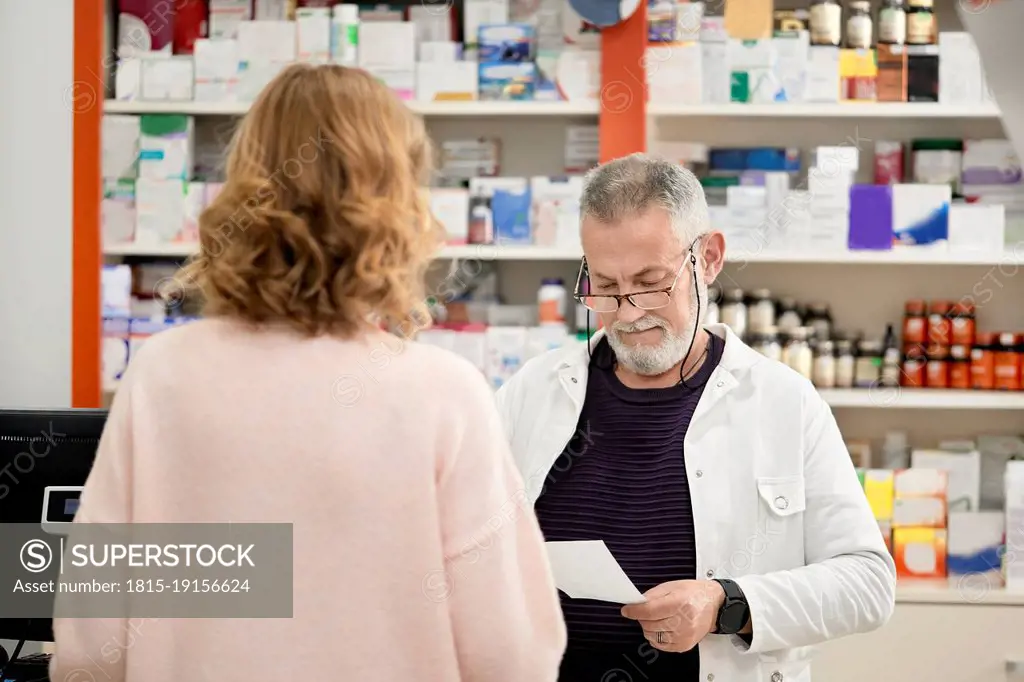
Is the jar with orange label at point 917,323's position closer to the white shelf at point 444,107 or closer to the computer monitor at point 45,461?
the white shelf at point 444,107

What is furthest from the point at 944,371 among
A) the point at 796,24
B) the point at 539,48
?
the point at 539,48

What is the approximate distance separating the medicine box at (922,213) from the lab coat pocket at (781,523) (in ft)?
6.19

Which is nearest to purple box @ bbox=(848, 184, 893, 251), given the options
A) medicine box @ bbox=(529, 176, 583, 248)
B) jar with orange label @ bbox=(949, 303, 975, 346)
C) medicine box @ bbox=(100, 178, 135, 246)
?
jar with orange label @ bbox=(949, 303, 975, 346)

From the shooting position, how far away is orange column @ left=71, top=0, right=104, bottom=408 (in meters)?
3.58

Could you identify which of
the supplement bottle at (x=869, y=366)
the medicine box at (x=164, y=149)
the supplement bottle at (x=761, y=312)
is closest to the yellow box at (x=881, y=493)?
the supplement bottle at (x=869, y=366)

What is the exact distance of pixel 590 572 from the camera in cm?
161

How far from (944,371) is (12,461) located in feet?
9.34

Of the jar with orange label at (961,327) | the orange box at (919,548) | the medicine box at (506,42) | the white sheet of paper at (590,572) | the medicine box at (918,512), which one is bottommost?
the orange box at (919,548)

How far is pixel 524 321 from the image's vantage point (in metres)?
3.69

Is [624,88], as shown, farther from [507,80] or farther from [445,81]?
[445,81]

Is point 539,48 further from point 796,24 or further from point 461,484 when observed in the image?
point 461,484

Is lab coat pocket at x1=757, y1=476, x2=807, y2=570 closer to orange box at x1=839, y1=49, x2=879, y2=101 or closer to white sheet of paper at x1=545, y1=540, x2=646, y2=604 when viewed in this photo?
white sheet of paper at x1=545, y1=540, x2=646, y2=604

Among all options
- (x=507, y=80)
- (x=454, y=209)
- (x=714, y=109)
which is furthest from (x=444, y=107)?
(x=714, y=109)

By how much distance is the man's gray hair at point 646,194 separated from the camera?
196 cm
